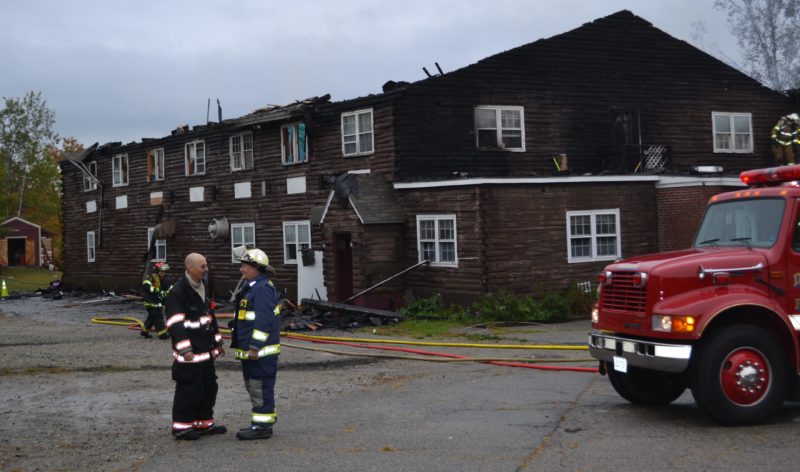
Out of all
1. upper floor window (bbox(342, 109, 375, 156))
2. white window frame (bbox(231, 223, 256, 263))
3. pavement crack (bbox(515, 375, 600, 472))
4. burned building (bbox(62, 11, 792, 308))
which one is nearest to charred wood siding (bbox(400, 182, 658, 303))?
burned building (bbox(62, 11, 792, 308))

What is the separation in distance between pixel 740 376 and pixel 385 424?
370cm

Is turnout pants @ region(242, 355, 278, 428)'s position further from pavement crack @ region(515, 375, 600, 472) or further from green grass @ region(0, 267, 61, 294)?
green grass @ region(0, 267, 61, 294)

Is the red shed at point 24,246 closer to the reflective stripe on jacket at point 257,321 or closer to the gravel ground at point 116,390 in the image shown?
the gravel ground at point 116,390

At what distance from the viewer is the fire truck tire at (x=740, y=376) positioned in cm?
846

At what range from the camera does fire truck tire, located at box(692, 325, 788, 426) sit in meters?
8.46

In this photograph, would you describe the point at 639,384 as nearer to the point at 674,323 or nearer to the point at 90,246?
the point at 674,323

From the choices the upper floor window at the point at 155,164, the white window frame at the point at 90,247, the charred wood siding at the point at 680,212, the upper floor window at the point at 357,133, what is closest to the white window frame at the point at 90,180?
the white window frame at the point at 90,247

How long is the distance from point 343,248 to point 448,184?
421 centimetres

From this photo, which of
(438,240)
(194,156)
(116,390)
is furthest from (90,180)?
(116,390)

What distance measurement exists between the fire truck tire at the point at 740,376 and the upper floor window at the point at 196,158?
27.1 metres

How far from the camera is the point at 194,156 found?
33688 mm

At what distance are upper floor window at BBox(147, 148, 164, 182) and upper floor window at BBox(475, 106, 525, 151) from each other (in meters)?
15.9

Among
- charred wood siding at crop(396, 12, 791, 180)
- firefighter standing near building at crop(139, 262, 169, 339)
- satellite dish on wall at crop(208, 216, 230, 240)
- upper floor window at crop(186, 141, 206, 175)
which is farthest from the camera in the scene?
upper floor window at crop(186, 141, 206, 175)

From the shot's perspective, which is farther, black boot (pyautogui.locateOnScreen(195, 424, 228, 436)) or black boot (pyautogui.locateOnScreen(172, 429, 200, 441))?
black boot (pyautogui.locateOnScreen(195, 424, 228, 436))
